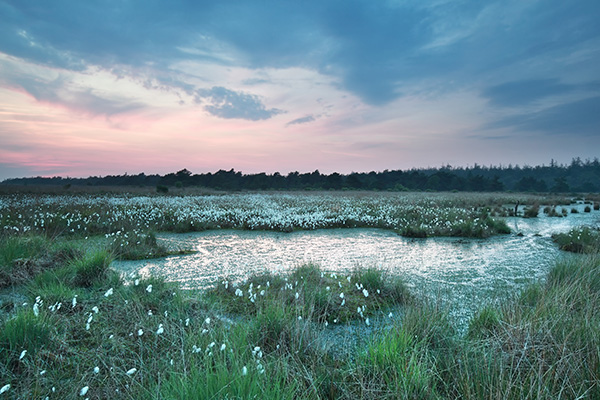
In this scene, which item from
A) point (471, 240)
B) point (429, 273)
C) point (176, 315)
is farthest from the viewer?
point (471, 240)

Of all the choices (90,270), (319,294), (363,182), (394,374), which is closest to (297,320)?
(394,374)

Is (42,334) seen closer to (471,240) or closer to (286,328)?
(286,328)

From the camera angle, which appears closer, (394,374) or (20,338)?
(394,374)

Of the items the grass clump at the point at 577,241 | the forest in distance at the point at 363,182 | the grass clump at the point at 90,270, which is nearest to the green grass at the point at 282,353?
the grass clump at the point at 90,270

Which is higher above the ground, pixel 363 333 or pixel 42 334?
pixel 42 334

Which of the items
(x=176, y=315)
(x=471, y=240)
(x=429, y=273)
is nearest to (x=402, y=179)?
(x=471, y=240)

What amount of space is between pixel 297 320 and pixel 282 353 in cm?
49

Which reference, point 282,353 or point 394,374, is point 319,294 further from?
point 394,374

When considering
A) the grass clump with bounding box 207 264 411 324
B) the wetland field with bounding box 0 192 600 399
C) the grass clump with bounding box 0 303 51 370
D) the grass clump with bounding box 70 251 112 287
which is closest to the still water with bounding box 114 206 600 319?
the wetland field with bounding box 0 192 600 399

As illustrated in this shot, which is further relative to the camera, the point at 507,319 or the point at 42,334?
the point at 507,319

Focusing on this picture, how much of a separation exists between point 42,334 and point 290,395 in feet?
9.20

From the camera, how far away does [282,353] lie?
3119mm

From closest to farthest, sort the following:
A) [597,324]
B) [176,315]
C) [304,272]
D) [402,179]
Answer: [597,324]
[176,315]
[304,272]
[402,179]

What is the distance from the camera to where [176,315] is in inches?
167
